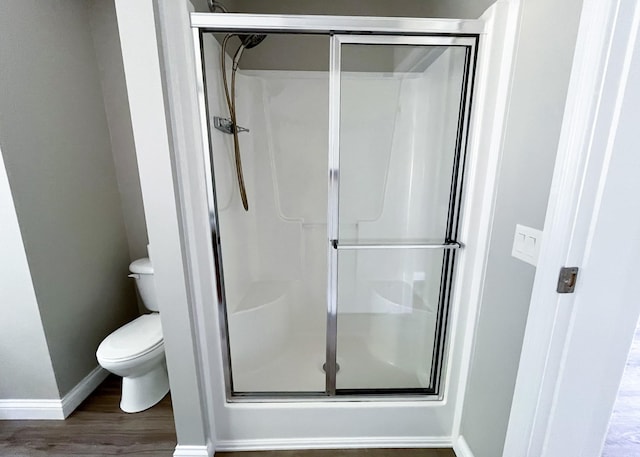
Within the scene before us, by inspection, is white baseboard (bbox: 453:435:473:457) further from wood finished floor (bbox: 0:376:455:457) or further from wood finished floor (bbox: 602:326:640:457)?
wood finished floor (bbox: 602:326:640:457)

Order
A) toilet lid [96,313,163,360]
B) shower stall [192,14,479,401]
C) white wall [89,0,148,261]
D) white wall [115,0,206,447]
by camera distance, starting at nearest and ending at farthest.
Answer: white wall [115,0,206,447], shower stall [192,14,479,401], toilet lid [96,313,163,360], white wall [89,0,148,261]

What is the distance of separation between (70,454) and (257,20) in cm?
220

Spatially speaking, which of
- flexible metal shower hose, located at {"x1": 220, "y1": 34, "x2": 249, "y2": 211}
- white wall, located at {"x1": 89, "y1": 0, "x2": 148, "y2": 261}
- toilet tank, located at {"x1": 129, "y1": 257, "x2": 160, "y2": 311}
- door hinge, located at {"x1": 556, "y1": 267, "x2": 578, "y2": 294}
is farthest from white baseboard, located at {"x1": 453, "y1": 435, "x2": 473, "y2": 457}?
white wall, located at {"x1": 89, "y1": 0, "x2": 148, "y2": 261}

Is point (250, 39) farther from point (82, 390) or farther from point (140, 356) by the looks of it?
point (82, 390)

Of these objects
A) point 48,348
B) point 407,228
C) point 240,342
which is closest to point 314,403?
point 240,342

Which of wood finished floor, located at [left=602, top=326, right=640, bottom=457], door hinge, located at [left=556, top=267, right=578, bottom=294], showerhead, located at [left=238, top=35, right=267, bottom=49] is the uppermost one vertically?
showerhead, located at [left=238, top=35, right=267, bottom=49]

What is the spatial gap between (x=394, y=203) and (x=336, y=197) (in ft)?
2.06

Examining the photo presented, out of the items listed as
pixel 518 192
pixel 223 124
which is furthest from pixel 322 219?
pixel 518 192

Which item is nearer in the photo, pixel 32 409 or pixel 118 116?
pixel 32 409

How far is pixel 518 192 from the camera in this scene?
3.07 ft

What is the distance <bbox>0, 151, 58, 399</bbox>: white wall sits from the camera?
1299 millimetres

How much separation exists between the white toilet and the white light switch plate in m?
1.81

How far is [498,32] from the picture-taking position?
998 millimetres

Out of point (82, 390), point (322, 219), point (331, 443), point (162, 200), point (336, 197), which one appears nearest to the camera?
point (162, 200)
